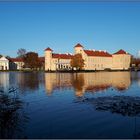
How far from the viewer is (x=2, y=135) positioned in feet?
36.5

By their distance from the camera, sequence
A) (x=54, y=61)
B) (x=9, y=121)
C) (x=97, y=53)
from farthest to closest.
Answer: (x=97, y=53), (x=54, y=61), (x=9, y=121)

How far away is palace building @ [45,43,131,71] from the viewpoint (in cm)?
15038

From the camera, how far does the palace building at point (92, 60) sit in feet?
493

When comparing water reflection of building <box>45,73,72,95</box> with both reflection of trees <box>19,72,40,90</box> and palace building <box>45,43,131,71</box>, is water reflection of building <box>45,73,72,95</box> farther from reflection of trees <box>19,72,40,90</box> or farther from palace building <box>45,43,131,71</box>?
palace building <box>45,43,131,71</box>

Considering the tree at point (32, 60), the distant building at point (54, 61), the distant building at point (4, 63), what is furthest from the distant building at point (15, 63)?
the tree at point (32, 60)

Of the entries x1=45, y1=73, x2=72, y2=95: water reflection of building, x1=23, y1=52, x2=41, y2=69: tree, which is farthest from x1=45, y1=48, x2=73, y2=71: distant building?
x1=45, y1=73, x2=72, y2=95: water reflection of building

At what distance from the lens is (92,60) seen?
Result: 15638 centimetres

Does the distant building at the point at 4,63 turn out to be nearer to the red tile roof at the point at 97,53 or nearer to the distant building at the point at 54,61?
the distant building at the point at 54,61

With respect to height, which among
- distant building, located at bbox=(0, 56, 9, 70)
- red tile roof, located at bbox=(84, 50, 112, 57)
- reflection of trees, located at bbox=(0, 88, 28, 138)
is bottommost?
reflection of trees, located at bbox=(0, 88, 28, 138)

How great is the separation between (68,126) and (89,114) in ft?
9.89

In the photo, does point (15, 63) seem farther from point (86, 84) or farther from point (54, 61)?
point (86, 84)

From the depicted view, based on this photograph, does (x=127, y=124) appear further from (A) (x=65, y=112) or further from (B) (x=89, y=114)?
(A) (x=65, y=112)

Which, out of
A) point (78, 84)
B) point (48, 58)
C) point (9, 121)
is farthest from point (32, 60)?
point (9, 121)

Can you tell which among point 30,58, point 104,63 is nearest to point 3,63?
point 30,58
